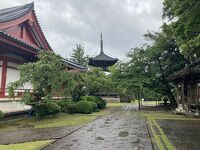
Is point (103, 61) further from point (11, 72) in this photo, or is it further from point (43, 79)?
point (43, 79)

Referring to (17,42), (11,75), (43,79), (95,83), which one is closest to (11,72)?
(11,75)

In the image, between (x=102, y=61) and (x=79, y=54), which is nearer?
(x=102, y=61)

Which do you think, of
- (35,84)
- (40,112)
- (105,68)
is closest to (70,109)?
(40,112)

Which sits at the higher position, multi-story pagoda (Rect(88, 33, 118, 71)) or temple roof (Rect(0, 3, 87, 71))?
multi-story pagoda (Rect(88, 33, 118, 71))

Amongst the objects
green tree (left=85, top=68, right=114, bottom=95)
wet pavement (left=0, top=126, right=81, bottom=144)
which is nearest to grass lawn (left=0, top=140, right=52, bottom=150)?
wet pavement (left=0, top=126, right=81, bottom=144)

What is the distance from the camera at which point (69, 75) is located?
14.7 metres

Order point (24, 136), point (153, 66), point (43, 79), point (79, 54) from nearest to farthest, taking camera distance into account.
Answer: point (24, 136) < point (43, 79) < point (153, 66) < point (79, 54)

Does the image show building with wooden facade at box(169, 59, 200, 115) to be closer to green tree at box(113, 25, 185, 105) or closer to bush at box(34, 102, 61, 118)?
green tree at box(113, 25, 185, 105)

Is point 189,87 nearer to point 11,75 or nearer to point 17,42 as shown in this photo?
point 11,75

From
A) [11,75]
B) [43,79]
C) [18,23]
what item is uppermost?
[18,23]

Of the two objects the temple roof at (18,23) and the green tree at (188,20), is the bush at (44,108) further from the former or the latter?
the green tree at (188,20)

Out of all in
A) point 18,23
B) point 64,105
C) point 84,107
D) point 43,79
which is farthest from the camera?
point 84,107

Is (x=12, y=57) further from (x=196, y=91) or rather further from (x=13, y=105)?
(x=196, y=91)

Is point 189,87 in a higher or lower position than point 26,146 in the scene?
higher
